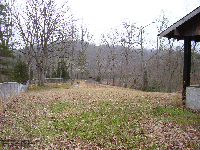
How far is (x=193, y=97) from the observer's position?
7.28 m

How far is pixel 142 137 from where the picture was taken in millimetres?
4922

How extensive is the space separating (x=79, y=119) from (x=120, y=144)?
249 centimetres

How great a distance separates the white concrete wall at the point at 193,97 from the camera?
700 cm

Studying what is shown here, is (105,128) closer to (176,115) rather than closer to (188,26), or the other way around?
(176,115)

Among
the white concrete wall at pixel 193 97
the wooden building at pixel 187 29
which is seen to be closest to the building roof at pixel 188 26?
the wooden building at pixel 187 29

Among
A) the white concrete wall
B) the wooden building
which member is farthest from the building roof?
the white concrete wall

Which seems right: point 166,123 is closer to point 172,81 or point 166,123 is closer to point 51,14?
point 51,14

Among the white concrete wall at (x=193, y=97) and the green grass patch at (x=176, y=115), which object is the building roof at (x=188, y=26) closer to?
the white concrete wall at (x=193, y=97)

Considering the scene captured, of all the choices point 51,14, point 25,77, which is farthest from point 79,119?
point 51,14

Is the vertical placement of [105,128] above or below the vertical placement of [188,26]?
below

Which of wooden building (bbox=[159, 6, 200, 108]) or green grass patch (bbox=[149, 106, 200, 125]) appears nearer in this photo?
green grass patch (bbox=[149, 106, 200, 125])

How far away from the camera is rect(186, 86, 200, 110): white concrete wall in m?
7.00

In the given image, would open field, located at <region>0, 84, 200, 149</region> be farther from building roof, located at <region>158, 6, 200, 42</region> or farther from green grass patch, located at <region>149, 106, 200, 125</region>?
building roof, located at <region>158, 6, 200, 42</region>

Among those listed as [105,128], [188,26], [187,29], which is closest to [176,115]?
[105,128]
